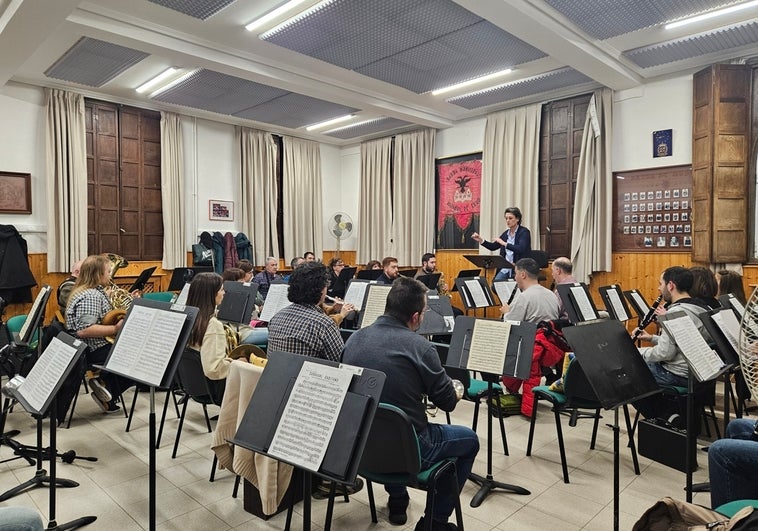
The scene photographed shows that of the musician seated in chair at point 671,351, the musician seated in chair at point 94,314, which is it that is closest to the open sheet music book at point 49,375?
the musician seated in chair at point 94,314

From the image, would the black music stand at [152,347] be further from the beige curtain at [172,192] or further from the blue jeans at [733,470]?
the beige curtain at [172,192]

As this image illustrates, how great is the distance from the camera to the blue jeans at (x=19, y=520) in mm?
1448

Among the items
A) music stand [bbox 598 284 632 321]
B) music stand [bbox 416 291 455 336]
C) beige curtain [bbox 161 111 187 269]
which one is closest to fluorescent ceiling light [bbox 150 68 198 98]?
beige curtain [bbox 161 111 187 269]

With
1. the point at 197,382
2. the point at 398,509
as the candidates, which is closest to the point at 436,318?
the point at 398,509

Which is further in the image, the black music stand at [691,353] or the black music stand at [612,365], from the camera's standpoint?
the black music stand at [691,353]

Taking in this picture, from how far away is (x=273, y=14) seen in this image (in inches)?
189

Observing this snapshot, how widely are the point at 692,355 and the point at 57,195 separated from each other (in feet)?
24.7

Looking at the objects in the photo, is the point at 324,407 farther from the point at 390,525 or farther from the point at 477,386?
the point at 477,386

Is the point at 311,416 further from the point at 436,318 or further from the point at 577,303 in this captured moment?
the point at 577,303

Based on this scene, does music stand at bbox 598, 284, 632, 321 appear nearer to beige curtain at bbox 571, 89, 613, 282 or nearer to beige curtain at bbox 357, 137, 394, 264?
beige curtain at bbox 571, 89, 613, 282

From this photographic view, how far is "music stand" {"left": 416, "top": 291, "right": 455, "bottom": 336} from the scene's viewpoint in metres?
3.99

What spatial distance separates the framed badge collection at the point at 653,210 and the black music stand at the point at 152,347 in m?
6.14

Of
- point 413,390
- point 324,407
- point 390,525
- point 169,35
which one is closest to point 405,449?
point 413,390

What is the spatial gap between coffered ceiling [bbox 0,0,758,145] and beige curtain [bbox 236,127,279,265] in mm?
1236
